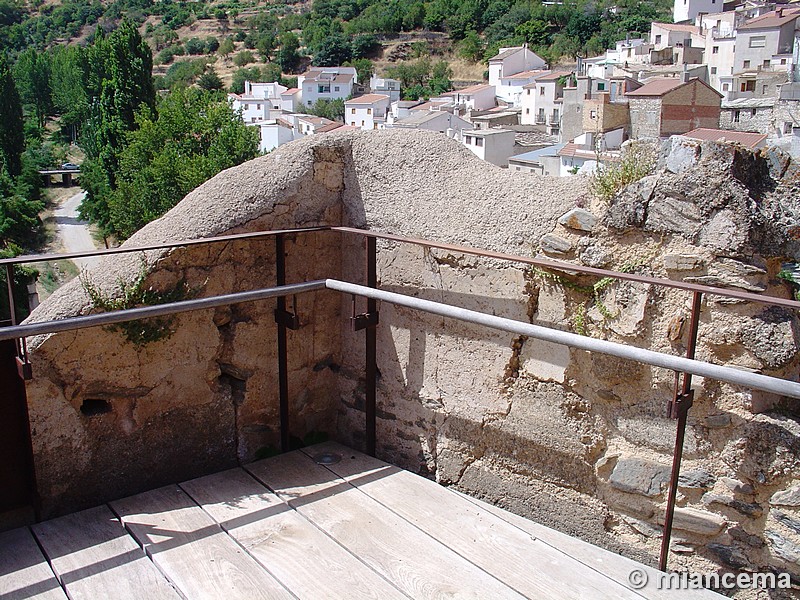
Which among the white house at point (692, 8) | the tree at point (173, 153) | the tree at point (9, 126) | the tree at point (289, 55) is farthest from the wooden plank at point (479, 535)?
the tree at point (289, 55)

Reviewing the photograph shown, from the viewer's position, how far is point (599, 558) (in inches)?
122

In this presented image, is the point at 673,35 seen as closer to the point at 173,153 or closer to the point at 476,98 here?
the point at 476,98

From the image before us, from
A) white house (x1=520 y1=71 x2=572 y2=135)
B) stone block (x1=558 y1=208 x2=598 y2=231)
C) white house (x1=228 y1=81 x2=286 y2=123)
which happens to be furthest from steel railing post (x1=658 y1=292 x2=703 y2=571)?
white house (x1=228 y1=81 x2=286 y2=123)

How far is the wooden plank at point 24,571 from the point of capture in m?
2.86

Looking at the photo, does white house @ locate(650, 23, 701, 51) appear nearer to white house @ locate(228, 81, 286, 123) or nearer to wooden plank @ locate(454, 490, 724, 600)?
white house @ locate(228, 81, 286, 123)

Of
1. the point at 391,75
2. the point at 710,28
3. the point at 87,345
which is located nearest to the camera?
Answer: the point at 87,345

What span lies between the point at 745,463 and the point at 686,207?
950mm

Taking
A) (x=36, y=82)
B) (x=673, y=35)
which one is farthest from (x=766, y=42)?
(x=36, y=82)

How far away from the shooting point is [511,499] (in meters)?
3.49

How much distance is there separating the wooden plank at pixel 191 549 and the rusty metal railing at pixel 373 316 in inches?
30.1

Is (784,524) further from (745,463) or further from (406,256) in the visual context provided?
(406,256)

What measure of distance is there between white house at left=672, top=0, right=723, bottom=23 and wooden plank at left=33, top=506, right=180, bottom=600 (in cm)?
6725

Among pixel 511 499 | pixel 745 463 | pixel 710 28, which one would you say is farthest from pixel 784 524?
pixel 710 28

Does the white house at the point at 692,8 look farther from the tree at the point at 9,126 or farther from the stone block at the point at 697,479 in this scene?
the stone block at the point at 697,479
